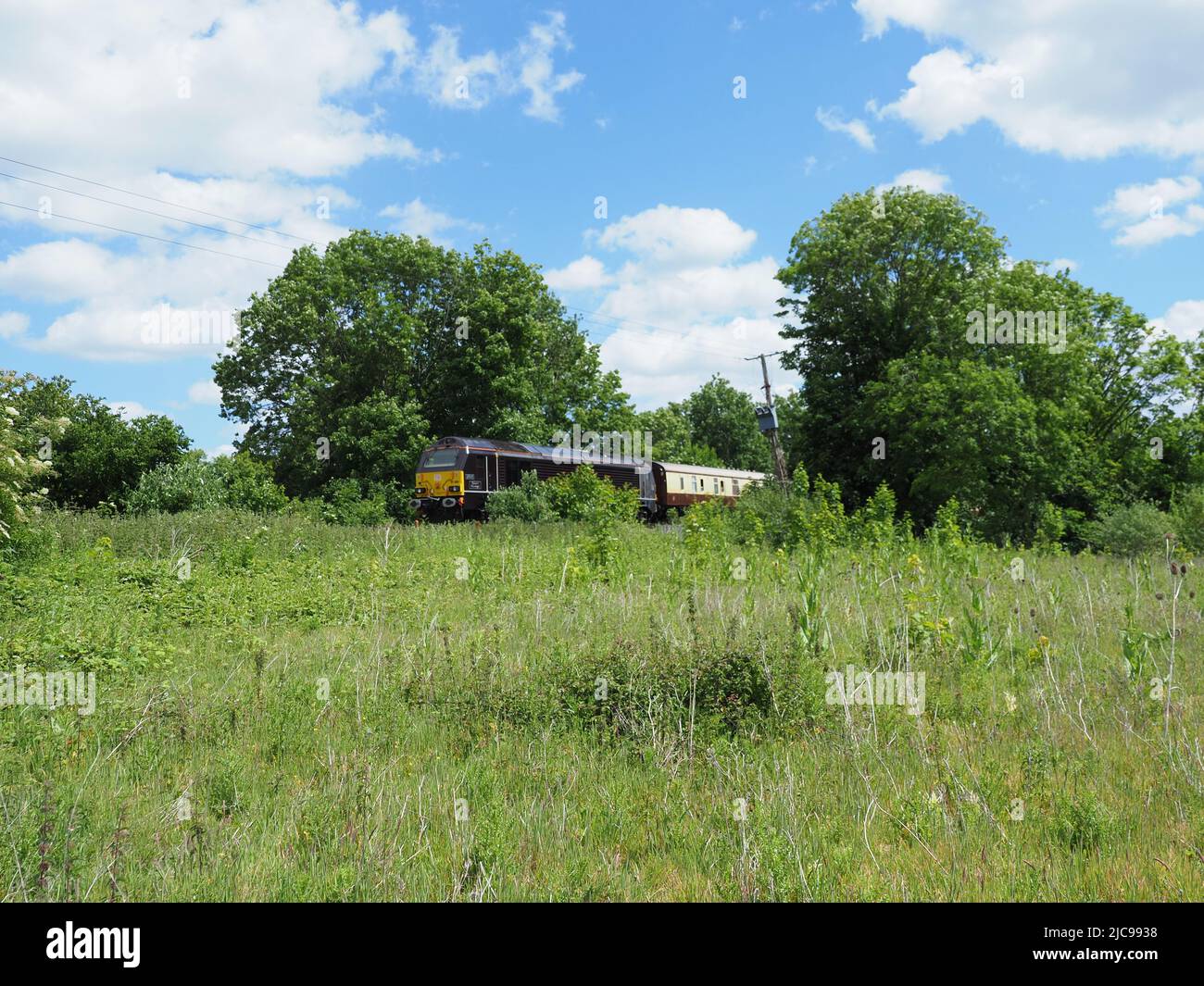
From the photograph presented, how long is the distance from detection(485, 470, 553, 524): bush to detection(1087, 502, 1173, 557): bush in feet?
43.4

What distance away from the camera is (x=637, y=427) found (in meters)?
45.7

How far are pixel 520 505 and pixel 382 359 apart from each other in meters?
15.6

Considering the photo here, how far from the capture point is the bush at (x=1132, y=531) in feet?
65.2

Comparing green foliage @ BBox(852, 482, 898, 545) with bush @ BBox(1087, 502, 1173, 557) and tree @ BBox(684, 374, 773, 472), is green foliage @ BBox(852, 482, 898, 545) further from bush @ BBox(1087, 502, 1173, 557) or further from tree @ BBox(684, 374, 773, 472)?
tree @ BBox(684, 374, 773, 472)

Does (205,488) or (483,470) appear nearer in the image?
(205,488)

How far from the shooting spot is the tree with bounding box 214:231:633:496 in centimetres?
3322

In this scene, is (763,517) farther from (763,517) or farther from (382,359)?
(382,359)

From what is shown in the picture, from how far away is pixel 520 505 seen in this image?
2184 cm

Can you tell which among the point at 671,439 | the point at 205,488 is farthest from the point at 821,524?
the point at 671,439

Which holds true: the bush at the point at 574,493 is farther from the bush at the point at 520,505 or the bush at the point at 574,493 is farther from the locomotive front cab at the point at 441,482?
the locomotive front cab at the point at 441,482

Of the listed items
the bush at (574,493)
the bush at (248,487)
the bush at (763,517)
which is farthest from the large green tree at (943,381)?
the bush at (248,487)

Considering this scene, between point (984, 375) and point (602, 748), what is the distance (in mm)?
20700

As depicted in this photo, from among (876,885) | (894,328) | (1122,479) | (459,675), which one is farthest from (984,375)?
(876,885)
